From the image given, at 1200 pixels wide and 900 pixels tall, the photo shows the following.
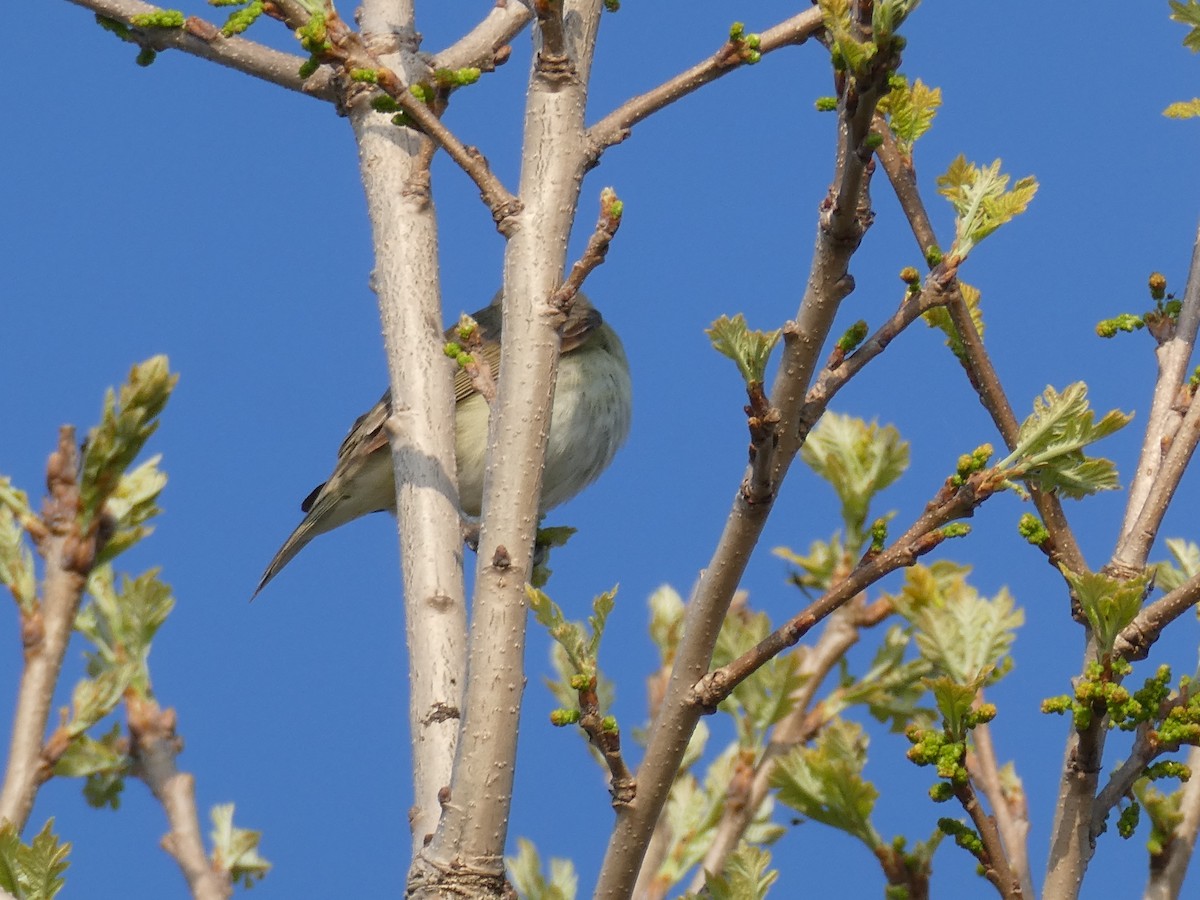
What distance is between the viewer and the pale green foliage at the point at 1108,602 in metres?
2.46

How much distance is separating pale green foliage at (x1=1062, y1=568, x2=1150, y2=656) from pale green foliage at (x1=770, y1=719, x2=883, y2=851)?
0.66 meters

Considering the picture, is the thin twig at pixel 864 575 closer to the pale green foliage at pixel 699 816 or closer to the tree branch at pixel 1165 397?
the tree branch at pixel 1165 397

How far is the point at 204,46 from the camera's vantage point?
4.42 meters

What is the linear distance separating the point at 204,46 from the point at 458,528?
71.8 inches

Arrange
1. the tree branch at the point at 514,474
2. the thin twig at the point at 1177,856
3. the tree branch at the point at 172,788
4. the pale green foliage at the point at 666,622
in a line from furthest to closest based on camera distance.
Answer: the pale green foliage at the point at 666,622
the tree branch at the point at 172,788
the thin twig at the point at 1177,856
the tree branch at the point at 514,474

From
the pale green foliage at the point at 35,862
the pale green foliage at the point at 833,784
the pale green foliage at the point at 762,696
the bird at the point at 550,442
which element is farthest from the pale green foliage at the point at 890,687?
the bird at the point at 550,442

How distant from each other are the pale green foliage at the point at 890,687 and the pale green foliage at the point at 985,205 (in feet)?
5.07

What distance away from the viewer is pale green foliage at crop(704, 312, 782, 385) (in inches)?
95.9

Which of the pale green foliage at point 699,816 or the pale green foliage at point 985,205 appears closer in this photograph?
the pale green foliage at point 985,205

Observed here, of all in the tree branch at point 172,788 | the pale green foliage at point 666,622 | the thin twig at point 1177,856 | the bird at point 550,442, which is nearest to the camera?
the thin twig at point 1177,856

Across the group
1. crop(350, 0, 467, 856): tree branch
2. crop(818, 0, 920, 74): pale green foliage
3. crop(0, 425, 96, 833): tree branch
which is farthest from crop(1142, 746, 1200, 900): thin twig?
crop(0, 425, 96, 833): tree branch

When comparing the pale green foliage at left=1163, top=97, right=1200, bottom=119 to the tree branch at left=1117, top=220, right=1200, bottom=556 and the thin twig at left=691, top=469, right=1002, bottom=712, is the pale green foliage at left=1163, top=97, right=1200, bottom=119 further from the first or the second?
the thin twig at left=691, top=469, right=1002, bottom=712

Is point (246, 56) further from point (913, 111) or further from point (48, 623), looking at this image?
point (913, 111)

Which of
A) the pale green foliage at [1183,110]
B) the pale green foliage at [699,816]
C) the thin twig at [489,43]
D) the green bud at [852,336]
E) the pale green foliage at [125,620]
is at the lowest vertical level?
the pale green foliage at [699,816]
